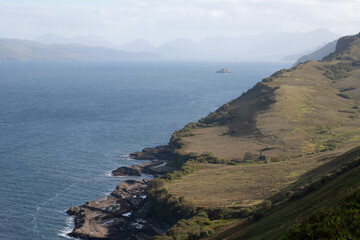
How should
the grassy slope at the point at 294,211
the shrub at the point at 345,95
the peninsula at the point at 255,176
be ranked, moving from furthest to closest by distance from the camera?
the shrub at the point at 345,95, the peninsula at the point at 255,176, the grassy slope at the point at 294,211

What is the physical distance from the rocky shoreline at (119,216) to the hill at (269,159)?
2.56 metres

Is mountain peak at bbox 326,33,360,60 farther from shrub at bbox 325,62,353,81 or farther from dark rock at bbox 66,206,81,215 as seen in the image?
dark rock at bbox 66,206,81,215

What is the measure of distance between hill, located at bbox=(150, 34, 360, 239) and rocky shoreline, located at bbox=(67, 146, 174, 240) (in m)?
2.56

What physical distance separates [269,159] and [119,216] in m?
30.5

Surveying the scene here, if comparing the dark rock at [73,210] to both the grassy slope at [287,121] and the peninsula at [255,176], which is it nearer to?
the peninsula at [255,176]

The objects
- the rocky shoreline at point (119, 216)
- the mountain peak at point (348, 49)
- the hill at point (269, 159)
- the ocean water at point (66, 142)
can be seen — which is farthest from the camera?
the mountain peak at point (348, 49)

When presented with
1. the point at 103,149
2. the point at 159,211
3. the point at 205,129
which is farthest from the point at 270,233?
the point at 205,129

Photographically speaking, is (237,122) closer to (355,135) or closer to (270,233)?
(355,135)

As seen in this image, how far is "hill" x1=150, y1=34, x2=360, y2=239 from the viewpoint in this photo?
121 ft

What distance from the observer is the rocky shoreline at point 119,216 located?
53219mm

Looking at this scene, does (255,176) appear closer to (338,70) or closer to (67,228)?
(67,228)

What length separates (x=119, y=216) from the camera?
58688 mm

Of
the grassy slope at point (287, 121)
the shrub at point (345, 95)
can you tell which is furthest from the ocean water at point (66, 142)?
the shrub at point (345, 95)

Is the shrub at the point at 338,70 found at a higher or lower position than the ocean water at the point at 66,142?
higher
